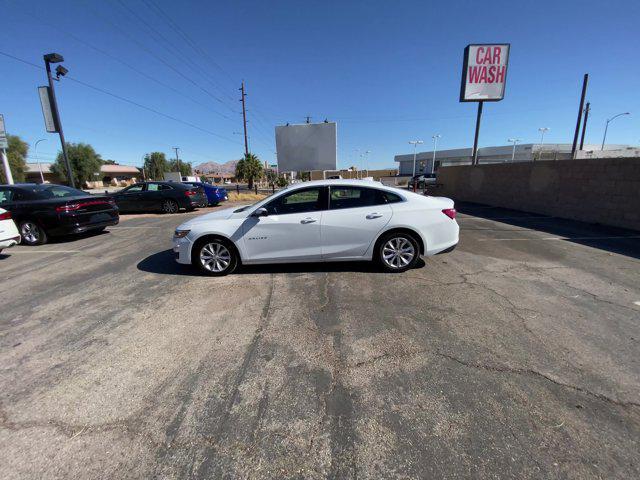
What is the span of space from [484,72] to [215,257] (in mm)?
19203

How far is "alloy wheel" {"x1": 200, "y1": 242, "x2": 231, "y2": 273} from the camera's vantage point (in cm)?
494

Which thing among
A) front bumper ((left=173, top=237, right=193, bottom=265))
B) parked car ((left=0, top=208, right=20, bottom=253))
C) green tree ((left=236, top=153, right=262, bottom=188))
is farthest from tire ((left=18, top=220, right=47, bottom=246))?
green tree ((left=236, top=153, right=262, bottom=188))

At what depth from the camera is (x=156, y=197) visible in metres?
13.8

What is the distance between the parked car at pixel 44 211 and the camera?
7.34m

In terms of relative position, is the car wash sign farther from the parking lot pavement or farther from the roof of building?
the roof of building

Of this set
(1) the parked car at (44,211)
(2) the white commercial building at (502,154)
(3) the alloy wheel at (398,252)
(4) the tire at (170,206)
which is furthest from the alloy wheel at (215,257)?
(2) the white commercial building at (502,154)

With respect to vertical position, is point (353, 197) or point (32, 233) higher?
point (353, 197)

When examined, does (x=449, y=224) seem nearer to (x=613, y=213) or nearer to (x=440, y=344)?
(x=440, y=344)

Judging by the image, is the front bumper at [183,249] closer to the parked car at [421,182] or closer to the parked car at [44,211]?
the parked car at [44,211]

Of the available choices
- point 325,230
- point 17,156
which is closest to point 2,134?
point 325,230

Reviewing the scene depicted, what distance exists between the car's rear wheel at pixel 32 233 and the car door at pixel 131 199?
637 cm

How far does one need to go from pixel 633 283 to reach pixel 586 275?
531mm

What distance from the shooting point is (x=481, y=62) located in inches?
678

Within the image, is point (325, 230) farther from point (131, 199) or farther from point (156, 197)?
point (131, 199)
